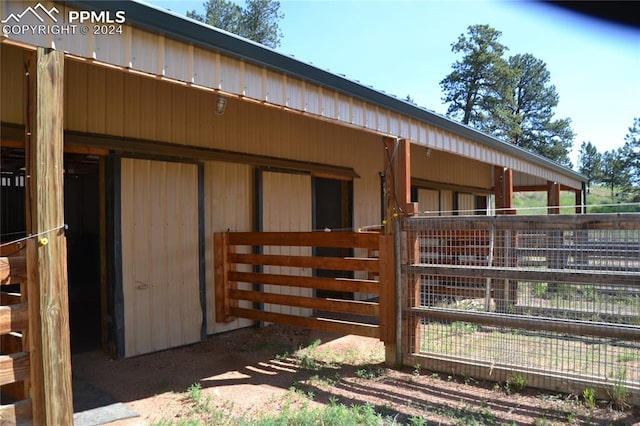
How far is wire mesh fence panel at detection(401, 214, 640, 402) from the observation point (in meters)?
3.76

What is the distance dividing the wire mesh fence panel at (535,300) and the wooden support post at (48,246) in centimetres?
303

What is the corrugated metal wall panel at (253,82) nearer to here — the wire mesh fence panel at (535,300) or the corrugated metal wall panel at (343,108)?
the corrugated metal wall panel at (343,108)

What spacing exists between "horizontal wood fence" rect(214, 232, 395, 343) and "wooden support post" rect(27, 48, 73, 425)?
281 cm

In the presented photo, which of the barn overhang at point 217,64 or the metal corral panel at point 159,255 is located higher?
the barn overhang at point 217,64

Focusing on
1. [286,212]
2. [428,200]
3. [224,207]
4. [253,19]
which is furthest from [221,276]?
[253,19]

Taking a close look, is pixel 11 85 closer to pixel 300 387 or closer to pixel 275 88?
pixel 275 88

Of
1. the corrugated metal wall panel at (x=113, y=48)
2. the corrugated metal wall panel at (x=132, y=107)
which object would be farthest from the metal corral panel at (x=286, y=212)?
the corrugated metal wall panel at (x=113, y=48)

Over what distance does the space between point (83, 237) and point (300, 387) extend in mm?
6188

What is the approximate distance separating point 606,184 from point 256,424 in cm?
5102

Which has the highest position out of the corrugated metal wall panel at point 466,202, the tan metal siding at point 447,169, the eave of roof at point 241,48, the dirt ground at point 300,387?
the eave of roof at point 241,48

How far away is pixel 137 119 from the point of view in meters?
5.19

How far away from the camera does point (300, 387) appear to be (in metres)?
4.17

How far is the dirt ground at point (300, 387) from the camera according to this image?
11.5 ft

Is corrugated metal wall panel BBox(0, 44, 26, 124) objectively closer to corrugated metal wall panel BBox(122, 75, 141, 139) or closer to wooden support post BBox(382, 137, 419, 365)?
corrugated metal wall panel BBox(122, 75, 141, 139)
